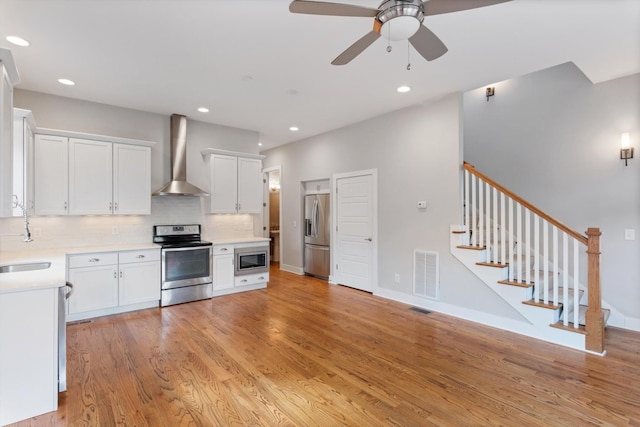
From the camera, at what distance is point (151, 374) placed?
2623 millimetres

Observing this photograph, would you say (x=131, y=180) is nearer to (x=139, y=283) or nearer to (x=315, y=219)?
(x=139, y=283)

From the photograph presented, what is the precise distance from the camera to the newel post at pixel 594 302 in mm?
2973

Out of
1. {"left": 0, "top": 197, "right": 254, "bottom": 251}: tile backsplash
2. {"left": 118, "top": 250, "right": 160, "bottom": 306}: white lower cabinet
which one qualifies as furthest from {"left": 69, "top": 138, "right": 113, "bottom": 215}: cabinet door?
{"left": 118, "top": 250, "right": 160, "bottom": 306}: white lower cabinet

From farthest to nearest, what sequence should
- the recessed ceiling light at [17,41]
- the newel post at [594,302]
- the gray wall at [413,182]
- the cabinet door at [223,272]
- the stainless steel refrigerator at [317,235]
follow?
the stainless steel refrigerator at [317,235], the cabinet door at [223,272], the gray wall at [413,182], the newel post at [594,302], the recessed ceiling light at [17,41]

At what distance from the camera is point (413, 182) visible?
15.0ft

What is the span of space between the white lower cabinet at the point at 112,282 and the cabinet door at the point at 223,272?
2.70 ft

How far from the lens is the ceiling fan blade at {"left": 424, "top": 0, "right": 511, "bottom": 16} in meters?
1.75

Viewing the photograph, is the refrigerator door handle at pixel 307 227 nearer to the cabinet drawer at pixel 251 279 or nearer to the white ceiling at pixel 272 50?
the cabinet drawer at pixel 251 279

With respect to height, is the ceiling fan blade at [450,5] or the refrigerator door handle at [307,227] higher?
the ceiling fan blade at [450,5]

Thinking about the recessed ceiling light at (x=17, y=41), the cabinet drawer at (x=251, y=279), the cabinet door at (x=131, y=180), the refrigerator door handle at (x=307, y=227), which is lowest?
the cabinet drawer at (x=251, y=279)

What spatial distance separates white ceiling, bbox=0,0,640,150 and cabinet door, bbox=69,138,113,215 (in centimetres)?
72

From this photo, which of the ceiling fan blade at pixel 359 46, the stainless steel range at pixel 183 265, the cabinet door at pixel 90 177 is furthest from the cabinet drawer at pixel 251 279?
the ceiling fan blade at pixel 359 46

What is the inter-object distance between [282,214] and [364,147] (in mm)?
2720

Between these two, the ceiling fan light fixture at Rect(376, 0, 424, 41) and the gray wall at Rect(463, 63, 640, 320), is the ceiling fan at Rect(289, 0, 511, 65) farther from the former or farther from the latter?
the gray wall at Rect(463, 63, 640, 320)
